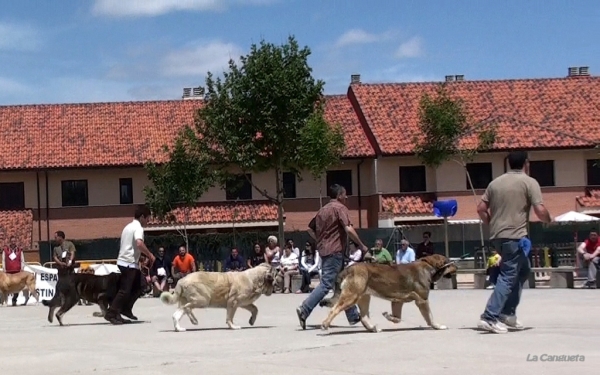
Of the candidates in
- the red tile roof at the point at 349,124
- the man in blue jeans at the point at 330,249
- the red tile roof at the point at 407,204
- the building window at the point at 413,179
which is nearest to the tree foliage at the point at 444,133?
the red tile roof at the point at 407,204

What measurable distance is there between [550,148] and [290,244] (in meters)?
24.0

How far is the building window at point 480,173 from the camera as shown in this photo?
170 feet

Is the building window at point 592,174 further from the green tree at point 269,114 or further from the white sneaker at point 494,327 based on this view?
the white sneaker at point 494,327

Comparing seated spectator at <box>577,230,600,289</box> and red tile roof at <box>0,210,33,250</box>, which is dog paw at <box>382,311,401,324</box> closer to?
seated spectator at <box>577,230,600,289</box>

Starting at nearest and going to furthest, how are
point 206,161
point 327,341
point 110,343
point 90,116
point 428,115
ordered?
point 327,341
point 110,343
point 206,161
point 428,115
point 90,116

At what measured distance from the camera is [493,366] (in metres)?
9.84

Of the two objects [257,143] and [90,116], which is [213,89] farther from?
[90,116]

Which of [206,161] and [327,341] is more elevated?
[206,161]

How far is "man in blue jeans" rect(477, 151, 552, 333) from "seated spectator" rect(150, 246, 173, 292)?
1726 centimetres

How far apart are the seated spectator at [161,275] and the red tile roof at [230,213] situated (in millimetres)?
19173

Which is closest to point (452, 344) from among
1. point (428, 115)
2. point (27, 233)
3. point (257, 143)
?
point (257, 143)

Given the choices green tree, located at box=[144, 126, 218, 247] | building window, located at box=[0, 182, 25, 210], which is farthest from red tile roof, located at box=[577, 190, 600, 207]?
building window, located at box=[0, 182, 25, 210]

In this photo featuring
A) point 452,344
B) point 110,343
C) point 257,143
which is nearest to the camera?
point 452,344

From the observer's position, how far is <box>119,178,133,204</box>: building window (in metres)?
52.1
